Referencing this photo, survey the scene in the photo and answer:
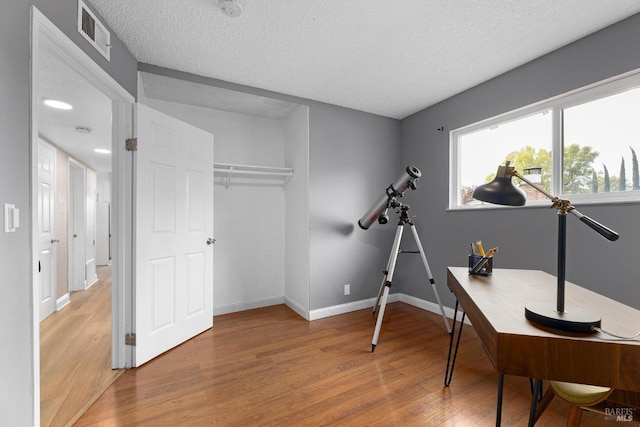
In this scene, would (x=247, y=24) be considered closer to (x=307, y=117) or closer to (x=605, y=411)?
(x=307, y=117)

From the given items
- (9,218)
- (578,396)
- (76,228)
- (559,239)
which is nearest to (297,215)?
(9,218)

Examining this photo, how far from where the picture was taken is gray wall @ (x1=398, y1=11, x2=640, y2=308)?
1.78 metres

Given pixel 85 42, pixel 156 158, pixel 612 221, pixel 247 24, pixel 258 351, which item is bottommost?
pixel 258 351

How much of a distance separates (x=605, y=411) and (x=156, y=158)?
2961 mm

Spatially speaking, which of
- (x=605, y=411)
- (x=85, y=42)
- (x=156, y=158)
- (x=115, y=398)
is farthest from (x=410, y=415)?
(x=85, y=42)

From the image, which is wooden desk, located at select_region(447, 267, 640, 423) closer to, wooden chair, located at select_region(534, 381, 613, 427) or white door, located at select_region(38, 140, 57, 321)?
wooden chair, located at select_region(534, 381, 613, 427)

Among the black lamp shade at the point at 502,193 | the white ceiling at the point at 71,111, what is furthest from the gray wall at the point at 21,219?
the black lamp shade at the point at 502,193

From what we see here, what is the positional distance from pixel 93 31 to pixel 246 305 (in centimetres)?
289

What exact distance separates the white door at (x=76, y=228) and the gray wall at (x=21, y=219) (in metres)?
3.89

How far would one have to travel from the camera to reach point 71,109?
2.74 metres

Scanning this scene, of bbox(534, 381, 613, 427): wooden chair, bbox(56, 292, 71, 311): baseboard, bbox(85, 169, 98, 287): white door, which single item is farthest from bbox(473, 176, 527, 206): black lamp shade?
bbox(85, 169, 98, 287): white door

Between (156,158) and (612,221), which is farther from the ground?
(156,158)

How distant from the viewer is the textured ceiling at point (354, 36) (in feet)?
5.52

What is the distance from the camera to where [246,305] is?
10.8 ft
